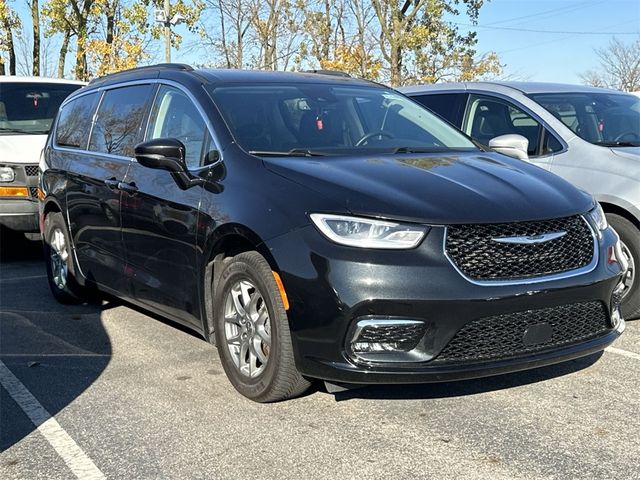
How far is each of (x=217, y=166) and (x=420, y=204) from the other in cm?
123

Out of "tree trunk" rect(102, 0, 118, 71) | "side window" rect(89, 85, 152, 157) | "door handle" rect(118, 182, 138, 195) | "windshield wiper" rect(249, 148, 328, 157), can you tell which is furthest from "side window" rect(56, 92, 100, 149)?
"tree trunk" rect(102, 0, 118, 71)

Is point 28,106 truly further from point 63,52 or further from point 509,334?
point 63,52

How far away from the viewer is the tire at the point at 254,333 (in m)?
3.57

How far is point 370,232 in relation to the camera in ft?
A: 10.9

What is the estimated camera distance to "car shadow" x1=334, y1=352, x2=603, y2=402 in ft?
13.0

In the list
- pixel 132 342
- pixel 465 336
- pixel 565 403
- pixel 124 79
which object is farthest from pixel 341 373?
pixel 124 79

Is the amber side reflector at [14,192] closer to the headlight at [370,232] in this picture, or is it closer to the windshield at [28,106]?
the windshield at [28,106]

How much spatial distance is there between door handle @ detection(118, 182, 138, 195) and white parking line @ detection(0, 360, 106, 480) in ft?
4.29

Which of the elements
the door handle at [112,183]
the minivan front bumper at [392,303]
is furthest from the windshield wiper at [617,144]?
the door handle at [112,183]

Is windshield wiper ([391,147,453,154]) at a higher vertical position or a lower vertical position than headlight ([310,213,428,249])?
higher

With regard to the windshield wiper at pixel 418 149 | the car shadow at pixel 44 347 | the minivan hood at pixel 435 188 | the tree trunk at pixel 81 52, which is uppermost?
the tree trunk at pixel 81 52

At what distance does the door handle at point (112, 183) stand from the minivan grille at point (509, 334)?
2.62 meters

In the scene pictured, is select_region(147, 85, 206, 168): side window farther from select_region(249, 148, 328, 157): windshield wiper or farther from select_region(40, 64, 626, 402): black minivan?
select_region(249, 148, 328, 157): windshield wiper

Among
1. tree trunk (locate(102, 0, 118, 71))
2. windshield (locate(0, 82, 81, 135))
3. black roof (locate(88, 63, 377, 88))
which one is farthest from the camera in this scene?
tree trunk (locate(102, 0, 118, 71))
